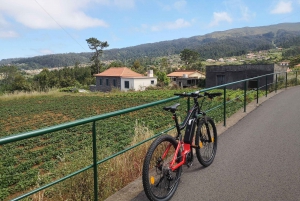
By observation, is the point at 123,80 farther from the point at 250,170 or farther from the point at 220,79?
the point at 250,170

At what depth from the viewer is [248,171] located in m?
3.98

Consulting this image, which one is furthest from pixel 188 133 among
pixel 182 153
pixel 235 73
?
pixel 235 73

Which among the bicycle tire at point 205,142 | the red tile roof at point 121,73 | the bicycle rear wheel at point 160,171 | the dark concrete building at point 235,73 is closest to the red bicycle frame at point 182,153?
the bicycle rear wheel at point 160,171

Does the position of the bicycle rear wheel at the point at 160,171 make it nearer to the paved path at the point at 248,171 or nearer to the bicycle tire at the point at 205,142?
the paved path at the point at 248,171

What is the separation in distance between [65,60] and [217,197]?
671 ft

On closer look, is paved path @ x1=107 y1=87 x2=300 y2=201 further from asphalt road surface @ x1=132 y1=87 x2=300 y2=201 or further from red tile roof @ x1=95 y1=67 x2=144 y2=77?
red tile roof @ x1=95 y1=67 x2=144 y2=77

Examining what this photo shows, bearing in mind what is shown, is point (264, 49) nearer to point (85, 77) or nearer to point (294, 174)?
point (85, 77)

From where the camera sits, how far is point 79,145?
942cm

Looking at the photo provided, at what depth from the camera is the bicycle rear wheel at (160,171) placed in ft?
9.35

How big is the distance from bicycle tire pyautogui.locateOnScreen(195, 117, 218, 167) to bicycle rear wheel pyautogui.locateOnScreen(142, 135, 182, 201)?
0.73 metres

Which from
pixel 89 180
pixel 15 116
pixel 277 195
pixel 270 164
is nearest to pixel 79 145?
pixel 89 180

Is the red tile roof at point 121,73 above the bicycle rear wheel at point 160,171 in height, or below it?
above

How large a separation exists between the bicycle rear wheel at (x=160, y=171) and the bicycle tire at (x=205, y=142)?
73 centimetres

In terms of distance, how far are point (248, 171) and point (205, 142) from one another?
751mm
